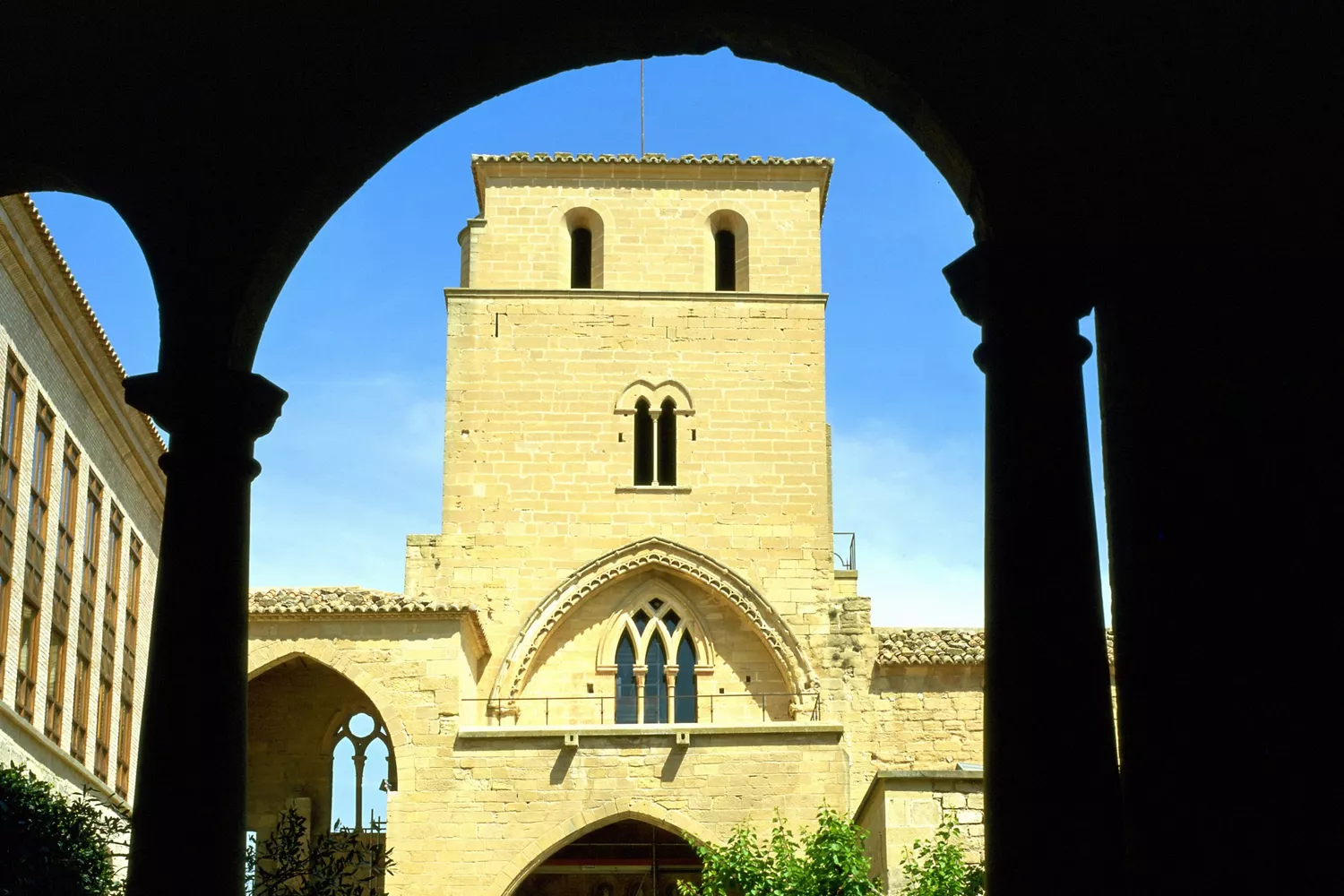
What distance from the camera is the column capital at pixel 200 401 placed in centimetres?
599

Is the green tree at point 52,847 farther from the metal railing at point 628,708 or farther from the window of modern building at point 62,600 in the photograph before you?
the metal railing at point 628,708

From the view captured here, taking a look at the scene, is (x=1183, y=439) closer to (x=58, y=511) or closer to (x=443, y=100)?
(x=443, y=100)

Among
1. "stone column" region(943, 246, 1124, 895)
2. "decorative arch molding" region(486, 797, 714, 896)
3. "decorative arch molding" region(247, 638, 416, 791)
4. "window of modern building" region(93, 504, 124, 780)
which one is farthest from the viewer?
"decorative arch molding" region(486, 797, 714, 896)

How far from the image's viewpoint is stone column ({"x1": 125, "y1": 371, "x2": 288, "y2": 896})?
18.3 feet

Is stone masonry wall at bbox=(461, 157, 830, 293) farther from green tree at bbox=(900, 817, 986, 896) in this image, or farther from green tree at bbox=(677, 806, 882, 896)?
green tree at bbox=(900, 817, 986, 896)

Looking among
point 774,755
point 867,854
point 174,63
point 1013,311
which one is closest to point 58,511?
point 867,854

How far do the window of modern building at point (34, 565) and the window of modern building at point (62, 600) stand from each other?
0.47m

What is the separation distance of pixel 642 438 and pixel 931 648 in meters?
6.10

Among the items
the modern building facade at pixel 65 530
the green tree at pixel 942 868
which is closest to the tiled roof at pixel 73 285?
the modern building facade at pixel 65 530

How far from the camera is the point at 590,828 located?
25.8 m

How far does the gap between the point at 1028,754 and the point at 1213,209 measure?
1734mm

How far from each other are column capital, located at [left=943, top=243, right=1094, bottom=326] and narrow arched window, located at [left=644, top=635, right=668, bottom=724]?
22.6 metres

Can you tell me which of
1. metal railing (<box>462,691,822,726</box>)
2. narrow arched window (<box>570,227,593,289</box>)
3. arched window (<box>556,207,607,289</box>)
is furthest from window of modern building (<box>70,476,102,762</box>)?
narrow arched window (<box>570,227,593,289</box>)

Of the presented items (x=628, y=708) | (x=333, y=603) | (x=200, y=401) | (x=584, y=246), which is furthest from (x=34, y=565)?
(x=584, y=246)
